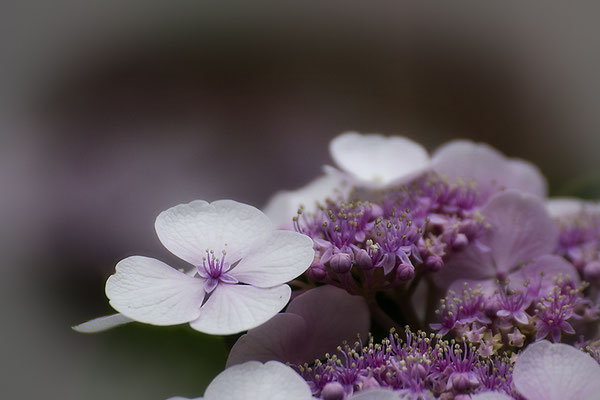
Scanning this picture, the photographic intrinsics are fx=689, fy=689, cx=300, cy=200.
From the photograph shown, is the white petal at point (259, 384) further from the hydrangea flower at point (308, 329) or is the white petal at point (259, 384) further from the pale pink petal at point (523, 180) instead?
the pale pink petal at point (523, 180)

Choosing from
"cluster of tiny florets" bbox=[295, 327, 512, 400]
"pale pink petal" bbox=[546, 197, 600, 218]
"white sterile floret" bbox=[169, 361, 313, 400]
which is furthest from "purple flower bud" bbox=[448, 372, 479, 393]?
"pale pink petal" bbox=[546, 197, 600, 218]

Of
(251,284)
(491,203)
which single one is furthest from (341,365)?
(491,203)

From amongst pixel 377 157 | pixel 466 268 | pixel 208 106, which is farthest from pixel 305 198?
pixel 208 106

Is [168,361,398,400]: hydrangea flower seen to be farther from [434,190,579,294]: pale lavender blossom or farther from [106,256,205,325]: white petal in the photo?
[434,190,579,294]: pale lavender blossom

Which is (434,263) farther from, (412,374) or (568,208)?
(568,208)

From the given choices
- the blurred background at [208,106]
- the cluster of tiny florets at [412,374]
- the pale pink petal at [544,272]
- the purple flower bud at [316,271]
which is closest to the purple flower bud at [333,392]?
the cluster of tiny florets at [412,374]

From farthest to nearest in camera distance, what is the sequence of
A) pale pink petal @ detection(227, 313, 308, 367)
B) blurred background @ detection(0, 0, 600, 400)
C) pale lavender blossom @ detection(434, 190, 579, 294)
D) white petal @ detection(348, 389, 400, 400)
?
blurred background @ detection(0, 0, 600, 400)
pale lavender blossom @ detection(434, 190, 579, 294)
pale pink petal @ detection(227, 313, 308, 367)
white petal @ detection(348, 389, 400, 400)

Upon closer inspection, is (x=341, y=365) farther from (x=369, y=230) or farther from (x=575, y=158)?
(x=575, y=158)

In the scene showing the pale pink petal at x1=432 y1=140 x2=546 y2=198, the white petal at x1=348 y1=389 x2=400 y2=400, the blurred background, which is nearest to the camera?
the white petal at x1=348 y1=389 x2=400 y2=400
